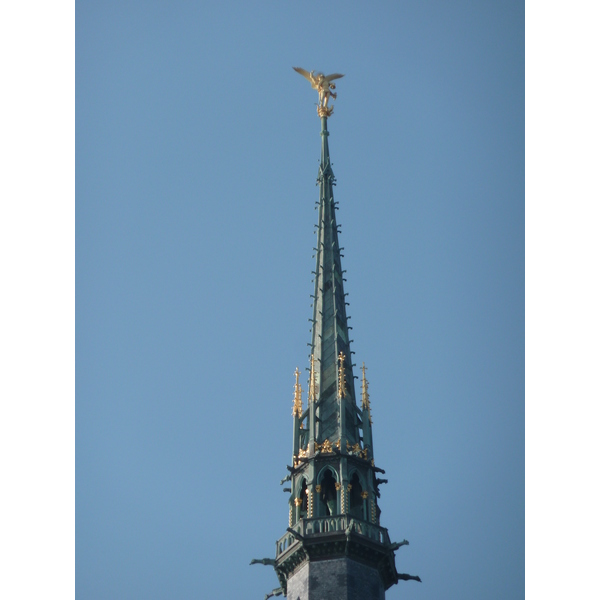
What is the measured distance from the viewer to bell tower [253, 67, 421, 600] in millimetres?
69500

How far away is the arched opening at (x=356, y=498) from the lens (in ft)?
241

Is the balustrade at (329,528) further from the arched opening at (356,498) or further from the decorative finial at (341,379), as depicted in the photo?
the decorative finial at (341,379)

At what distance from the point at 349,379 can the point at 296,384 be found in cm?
280

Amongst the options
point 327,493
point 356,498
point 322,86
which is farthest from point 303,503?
point 322,86

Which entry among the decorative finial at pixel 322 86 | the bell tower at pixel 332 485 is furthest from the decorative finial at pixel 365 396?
the decorative finial at pixel 322 86

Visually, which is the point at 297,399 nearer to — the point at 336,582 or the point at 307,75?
the point at 336,582

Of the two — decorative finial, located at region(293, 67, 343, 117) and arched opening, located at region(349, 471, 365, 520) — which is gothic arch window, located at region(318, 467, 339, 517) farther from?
decorative finial, located at region(293, 67, 343, 117)

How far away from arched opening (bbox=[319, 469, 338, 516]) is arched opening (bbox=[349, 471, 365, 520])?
0.88 m

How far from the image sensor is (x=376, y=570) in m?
70.4

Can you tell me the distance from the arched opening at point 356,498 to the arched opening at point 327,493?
0.88 m

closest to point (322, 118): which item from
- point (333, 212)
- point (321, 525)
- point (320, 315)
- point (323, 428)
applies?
point (333, 212)

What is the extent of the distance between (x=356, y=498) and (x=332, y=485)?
1.34m

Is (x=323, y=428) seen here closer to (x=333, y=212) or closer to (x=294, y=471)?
(x=294, y=471)
